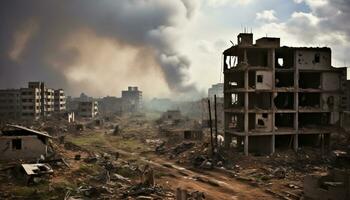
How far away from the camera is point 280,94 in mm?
44469

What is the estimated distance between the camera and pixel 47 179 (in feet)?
84.3

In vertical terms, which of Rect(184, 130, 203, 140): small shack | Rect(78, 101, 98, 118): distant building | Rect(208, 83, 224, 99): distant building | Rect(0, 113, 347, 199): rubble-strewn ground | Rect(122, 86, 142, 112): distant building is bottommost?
Rect(0, 113, 347, 199): rubble-strewn ground

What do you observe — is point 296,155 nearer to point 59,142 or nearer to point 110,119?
point 59,142

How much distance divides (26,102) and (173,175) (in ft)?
245

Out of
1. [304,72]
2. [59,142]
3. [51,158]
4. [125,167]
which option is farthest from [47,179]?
[304,72]

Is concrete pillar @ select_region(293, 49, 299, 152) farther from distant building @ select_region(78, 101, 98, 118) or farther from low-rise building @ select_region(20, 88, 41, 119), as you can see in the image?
distant building @ select_region(78, 101, 98, 118)

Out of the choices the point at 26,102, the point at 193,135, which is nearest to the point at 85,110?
the point at 26,102

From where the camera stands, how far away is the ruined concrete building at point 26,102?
9431 cm

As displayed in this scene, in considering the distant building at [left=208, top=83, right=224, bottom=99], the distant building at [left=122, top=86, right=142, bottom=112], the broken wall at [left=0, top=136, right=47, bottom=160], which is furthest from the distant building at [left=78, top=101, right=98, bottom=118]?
the distant building at [left=208, top=83, right=224, bottom=99]

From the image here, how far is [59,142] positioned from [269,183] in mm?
30598

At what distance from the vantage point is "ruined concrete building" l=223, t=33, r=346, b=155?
3966cm

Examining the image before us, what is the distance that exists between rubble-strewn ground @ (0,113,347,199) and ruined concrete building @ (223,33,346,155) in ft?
→ 9.08

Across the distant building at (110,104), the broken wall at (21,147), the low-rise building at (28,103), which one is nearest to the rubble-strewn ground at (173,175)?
the broken wall at (21,147)

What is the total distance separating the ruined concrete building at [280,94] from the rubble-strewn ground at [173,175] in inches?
109
